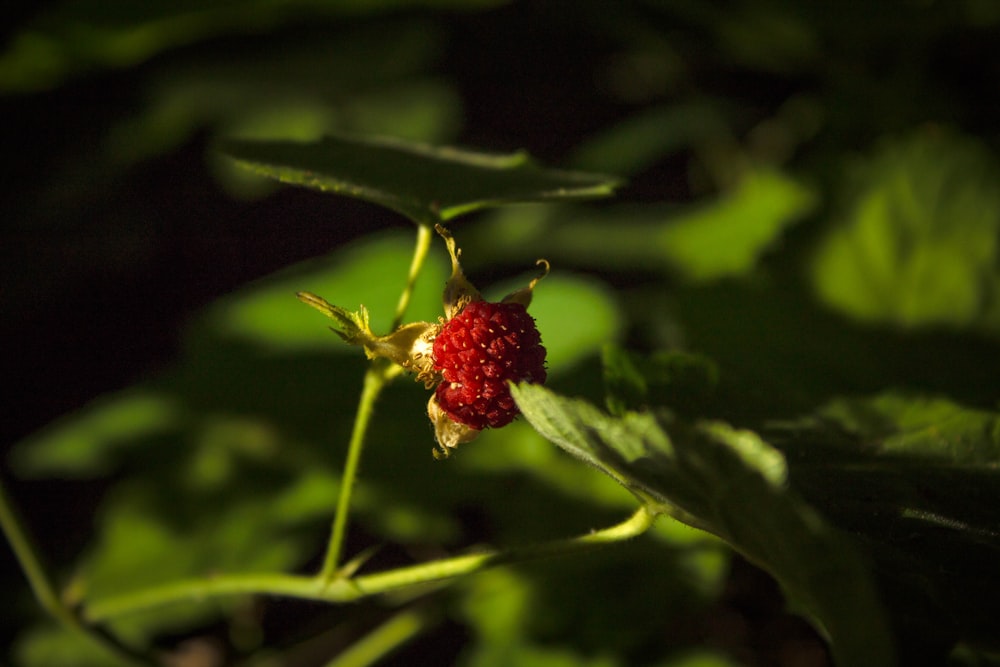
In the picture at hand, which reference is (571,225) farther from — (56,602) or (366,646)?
(56,602)

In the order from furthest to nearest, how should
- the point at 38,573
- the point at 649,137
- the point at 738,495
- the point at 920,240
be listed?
the point at 649,137
the point at 920,240
the point at 38,573
the point at 738,495

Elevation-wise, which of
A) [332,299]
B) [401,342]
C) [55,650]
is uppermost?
[401,342]

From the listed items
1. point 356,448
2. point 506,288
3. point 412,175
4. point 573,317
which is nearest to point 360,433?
point 356,448

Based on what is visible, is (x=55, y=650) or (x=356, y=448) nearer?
(x=356, y=448)

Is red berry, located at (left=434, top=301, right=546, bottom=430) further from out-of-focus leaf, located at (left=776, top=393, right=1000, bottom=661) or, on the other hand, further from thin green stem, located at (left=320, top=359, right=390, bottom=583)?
out-of-focus leaf, located at (left=776, top=393, right=1000, bottom=661)

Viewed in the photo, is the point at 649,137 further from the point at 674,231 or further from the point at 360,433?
the point at 360,433

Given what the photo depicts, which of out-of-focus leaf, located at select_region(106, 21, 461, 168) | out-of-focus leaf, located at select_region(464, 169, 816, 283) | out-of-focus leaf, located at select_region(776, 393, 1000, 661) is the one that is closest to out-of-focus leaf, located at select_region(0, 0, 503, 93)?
out-of-focus leaf, located at select_region(106, 21, 461, 168)
